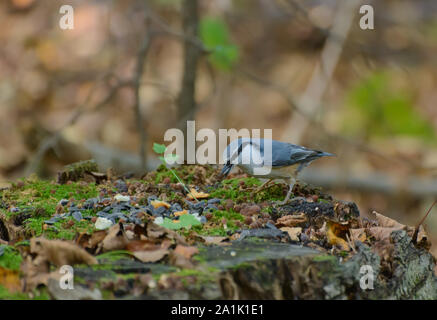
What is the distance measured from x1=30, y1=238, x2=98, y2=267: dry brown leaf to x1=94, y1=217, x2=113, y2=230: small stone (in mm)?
385

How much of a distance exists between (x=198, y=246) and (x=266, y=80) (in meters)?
5.16

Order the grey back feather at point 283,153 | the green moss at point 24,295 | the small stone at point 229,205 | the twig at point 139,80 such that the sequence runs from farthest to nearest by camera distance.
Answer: the twig at point 139,80, the grey back feather at point 283,153, the small stone at point 229,205, the green moss at point 24,295

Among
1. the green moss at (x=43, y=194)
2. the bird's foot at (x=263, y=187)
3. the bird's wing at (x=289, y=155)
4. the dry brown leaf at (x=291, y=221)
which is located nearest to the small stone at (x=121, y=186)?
the green moss at (x=43, y=194)

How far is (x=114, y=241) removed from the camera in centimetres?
214

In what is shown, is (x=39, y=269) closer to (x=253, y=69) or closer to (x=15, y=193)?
(x=15, y=193)

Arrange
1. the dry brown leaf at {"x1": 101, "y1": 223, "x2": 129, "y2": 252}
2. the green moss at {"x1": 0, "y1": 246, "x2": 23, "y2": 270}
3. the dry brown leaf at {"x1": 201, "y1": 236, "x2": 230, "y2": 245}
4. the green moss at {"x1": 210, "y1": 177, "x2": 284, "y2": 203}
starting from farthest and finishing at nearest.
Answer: the green moss at {"x1": 210, "y1": 177, "x2": 284, "y2": 203}, the dry brown leaf at {"x1": 201, "y1": 236, "x2": 230, "y2": 245}, the dry brown leaf at {"x1": 101, "y1": 223, "x2": 129, "y2": 252}, the green moss at {"x1": 0, "y1": 246, "x2": 23, "y2": 270}

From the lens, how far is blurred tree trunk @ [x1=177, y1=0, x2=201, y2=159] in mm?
4877

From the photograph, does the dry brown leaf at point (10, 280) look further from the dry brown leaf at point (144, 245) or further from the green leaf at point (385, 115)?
the green leaf at point (385, 115)

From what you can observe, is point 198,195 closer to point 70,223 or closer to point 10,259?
point 70,223

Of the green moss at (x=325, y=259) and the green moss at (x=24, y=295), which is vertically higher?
the green moss at (x=325, y=259)

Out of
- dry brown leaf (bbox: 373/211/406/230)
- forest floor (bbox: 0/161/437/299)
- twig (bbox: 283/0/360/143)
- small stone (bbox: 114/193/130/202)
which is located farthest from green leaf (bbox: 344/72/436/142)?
small stone (bbox: 114/193/130/202)

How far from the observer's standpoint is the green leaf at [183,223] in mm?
2426

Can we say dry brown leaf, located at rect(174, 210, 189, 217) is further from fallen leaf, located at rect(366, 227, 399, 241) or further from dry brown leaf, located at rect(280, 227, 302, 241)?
fallen leaf, located at rect(366, 227, 399, 241)

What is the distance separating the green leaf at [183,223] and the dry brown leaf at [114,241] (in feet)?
0.93
